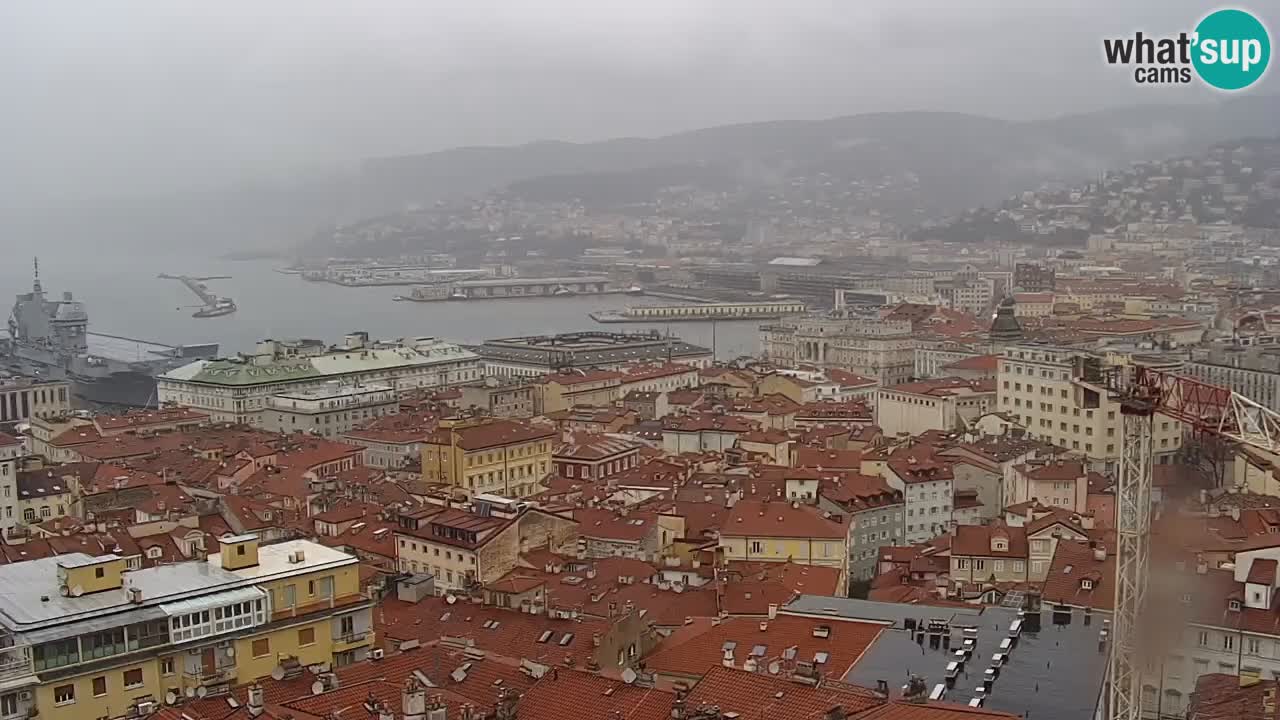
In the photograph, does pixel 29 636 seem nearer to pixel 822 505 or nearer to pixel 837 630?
pixel 837 630

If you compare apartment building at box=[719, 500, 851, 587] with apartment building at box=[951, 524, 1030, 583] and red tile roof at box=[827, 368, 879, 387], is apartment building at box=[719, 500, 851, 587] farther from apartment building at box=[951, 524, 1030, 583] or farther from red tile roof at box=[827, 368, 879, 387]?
red tile roof at box=[827, 368, 879, 387]

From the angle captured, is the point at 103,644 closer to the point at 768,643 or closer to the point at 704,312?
the point at 768,643

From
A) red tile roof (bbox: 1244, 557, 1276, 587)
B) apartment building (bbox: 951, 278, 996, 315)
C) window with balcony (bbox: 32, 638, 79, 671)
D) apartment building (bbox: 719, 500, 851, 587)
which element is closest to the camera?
window with balcony (bbox: 32, 638, 79, 671)

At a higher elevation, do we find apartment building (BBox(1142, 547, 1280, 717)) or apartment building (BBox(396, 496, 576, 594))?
apartment building (BBox(1142, 547, 1280, 717))

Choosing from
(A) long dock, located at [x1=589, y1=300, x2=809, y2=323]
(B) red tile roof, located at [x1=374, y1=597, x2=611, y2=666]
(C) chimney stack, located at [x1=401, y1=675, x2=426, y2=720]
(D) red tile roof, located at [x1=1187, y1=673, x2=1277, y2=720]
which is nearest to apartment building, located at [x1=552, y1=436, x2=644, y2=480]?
(B) red tile roof, located at [x1=374, y1=597, x2=611, y2=666]

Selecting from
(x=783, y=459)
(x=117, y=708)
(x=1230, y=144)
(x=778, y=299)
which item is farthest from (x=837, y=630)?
(x=1230, y=144)

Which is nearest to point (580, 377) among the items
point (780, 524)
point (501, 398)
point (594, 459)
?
point (501, 398)

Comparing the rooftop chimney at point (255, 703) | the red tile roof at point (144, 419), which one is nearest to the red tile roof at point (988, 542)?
the rooftop chimney at point (255, 703)
